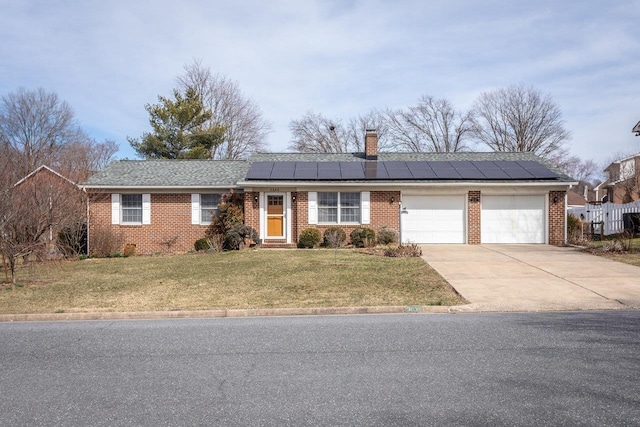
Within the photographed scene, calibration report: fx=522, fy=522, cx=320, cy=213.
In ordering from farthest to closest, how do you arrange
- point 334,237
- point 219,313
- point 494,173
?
point 494,173
point 334,237
point 219,313

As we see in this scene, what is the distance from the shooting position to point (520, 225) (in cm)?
2172

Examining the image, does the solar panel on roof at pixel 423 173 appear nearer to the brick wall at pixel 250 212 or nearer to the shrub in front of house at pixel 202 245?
the brick wall at pixel 250 212

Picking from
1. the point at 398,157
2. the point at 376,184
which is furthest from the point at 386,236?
the point at 398,157

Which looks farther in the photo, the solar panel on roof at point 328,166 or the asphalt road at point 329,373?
the solar panel on roof at point 328,166

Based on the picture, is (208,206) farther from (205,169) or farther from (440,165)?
(440,165)

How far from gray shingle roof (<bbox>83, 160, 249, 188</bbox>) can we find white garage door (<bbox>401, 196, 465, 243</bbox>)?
7.59 meters

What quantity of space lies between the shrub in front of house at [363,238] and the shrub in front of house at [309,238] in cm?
144

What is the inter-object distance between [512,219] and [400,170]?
511 centimetres

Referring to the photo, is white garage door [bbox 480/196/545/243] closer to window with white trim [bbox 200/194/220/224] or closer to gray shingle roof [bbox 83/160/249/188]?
gray shingle roof [bbox 83/160/249/188]

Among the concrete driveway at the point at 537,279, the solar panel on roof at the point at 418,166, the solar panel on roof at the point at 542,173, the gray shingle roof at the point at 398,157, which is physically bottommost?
the concrete driveway at the point at 537,279

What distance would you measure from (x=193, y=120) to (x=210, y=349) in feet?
116

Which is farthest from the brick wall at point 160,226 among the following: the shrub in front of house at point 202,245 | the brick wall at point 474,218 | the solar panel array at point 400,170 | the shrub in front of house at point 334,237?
the brick wall at point 474,218

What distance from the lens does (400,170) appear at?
22922 mm

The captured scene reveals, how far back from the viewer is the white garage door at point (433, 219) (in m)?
21.8
